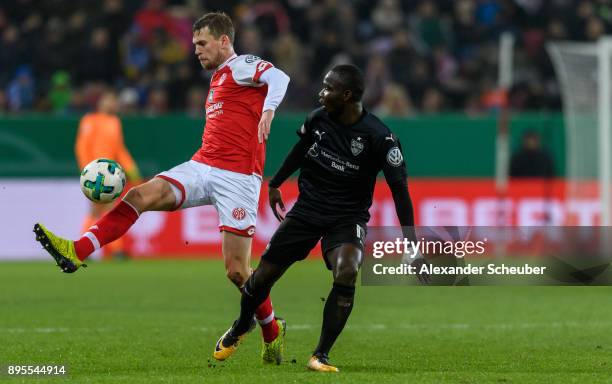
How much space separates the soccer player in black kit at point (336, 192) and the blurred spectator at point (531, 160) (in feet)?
38.1

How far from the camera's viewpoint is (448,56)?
21.5 metres

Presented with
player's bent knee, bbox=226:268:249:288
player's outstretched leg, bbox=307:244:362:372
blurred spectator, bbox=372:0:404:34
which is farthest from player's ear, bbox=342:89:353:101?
blurred spectator, bbox=372:0:404:34

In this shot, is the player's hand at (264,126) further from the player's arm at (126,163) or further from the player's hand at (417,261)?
the player's arm at (126,163)

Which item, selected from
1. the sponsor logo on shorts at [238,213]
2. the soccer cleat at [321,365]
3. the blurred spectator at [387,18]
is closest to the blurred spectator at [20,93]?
the blurred spectator at [387,18]

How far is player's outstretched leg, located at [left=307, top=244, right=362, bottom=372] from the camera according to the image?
7.49 m

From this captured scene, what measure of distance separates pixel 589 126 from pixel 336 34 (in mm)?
4683

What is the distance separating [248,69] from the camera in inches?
335

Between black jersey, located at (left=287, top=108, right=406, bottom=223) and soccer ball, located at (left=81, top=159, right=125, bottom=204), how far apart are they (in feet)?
3.98

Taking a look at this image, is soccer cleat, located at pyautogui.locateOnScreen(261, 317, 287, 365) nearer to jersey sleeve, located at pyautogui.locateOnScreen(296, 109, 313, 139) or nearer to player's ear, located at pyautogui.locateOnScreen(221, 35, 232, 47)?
jersey sleeve, located at pyautogui.locateOnScreen(296, 109, 313, 139)

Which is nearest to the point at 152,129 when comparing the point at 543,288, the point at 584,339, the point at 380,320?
the point at 543,288

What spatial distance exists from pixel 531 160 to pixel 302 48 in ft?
14.4

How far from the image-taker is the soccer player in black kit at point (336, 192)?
7.52 meters

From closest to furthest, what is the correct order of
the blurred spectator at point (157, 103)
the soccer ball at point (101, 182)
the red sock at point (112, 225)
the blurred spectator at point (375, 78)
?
the red sock at point (112, 225)
the soccer ball at point (101, 182)
the blurred spectator at point (157, 103)
the blurred spectator at point (375, 78)

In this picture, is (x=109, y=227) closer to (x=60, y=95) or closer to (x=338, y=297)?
(x=338, y=297)
